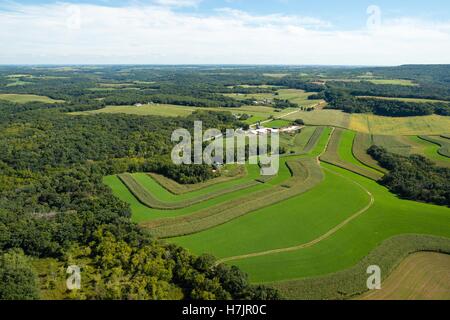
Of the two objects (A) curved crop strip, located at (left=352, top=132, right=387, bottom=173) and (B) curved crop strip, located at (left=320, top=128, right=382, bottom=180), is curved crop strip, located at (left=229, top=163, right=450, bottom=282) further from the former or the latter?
(A) curved crop strip, located at (left=352, top=132, right=387, bottom=173)

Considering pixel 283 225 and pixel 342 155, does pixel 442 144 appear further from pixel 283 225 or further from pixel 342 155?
pixel 283 225

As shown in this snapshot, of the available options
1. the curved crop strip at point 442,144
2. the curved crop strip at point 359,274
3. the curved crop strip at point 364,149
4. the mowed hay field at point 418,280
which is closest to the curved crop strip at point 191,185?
the curved crop strip at point 364,149

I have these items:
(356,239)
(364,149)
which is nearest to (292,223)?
(356,239)

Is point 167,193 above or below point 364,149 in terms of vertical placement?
below


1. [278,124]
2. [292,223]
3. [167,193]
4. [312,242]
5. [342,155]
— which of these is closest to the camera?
[312,242]
